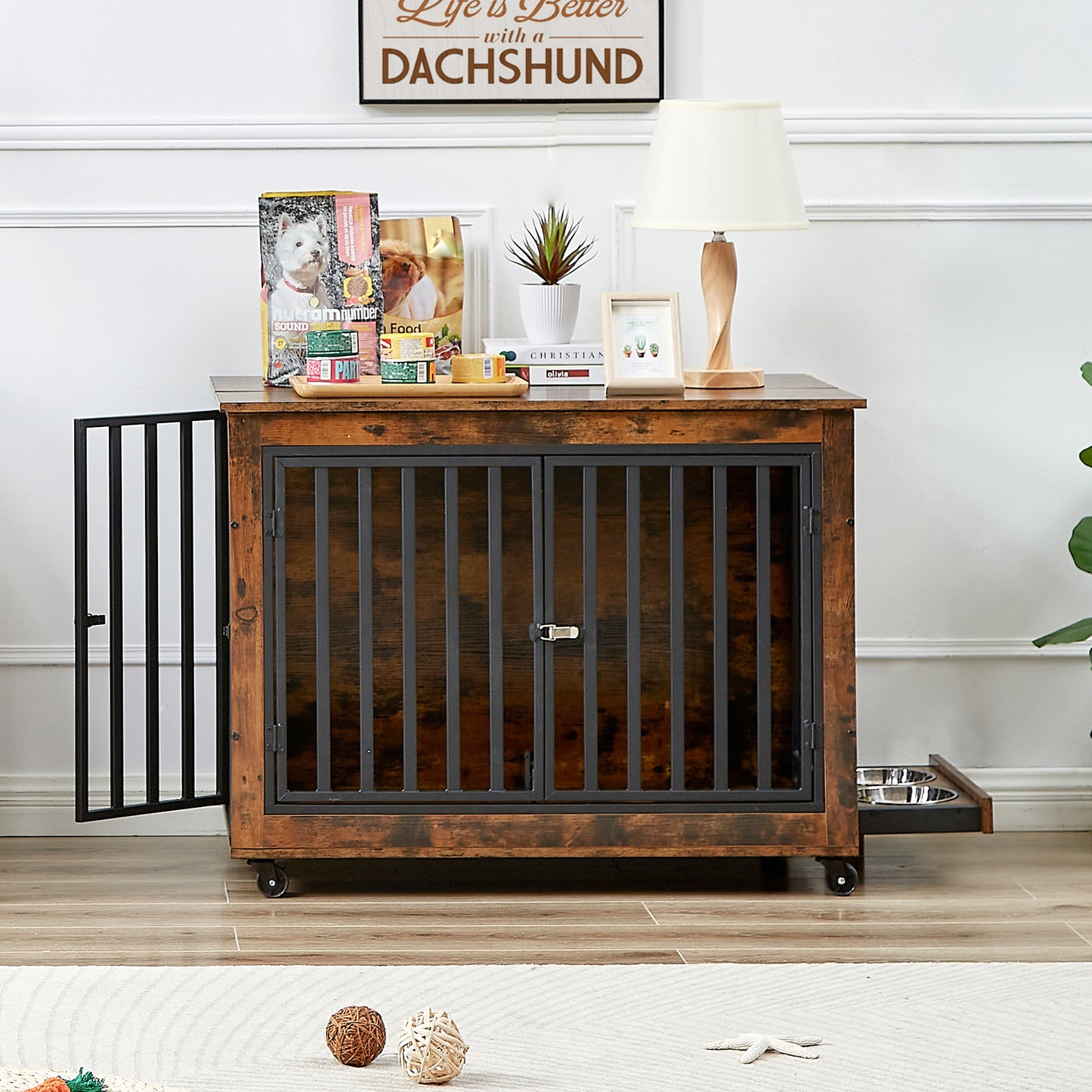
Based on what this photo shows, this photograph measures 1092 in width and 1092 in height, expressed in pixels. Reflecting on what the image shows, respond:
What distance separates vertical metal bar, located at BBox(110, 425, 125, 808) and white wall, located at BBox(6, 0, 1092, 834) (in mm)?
411

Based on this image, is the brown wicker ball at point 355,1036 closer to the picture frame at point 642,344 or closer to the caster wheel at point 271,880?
the caster wheel at point 271,880

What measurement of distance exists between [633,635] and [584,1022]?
0.67 metres

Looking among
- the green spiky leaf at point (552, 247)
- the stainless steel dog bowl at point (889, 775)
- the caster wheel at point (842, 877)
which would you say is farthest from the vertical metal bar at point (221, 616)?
the stainless steel dog bowl at point (889, 775)

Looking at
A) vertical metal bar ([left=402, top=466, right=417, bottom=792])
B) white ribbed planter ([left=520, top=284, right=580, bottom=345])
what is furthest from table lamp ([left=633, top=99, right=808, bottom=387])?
vertical metal bar ([left=402, top=466, right=417, bottom=792])

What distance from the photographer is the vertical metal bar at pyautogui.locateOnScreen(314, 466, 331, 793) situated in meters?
2.31

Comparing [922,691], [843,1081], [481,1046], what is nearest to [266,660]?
[481,1046]

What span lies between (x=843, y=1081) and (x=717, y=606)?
837 millimetres

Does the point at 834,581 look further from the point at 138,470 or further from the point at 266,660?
the point at 138,470

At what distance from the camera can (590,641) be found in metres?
2.34

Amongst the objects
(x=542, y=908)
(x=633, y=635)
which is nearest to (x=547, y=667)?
(x=633, y=635)

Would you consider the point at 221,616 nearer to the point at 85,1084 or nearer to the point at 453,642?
the point at 453,642

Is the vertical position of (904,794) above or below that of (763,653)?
below

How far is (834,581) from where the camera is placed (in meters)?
2.33

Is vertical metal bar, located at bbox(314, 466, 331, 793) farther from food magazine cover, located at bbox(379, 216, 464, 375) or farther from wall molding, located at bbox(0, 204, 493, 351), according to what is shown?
wall molding, located at bbox(0, 204, 493, 351)
